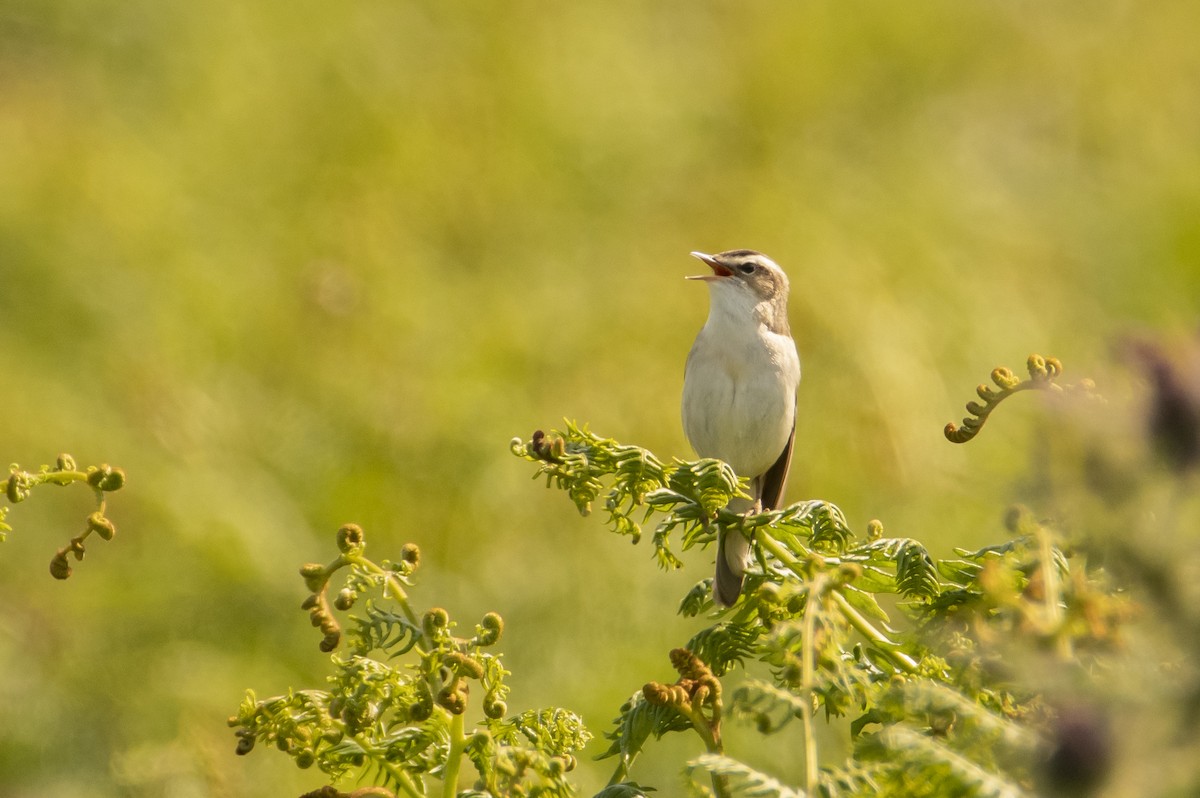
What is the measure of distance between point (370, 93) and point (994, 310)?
16.1 ft

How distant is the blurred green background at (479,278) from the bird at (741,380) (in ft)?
2.68

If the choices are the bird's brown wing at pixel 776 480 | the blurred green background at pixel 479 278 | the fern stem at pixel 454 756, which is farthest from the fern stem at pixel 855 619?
the bird's brown wing at pixel 776 480

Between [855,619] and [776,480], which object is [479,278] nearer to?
[776,480]

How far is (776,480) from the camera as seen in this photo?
19.5 feet

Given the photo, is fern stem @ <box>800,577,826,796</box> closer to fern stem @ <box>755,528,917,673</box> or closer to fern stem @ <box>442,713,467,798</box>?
fern stem @ <box>755,528,917,673</box>

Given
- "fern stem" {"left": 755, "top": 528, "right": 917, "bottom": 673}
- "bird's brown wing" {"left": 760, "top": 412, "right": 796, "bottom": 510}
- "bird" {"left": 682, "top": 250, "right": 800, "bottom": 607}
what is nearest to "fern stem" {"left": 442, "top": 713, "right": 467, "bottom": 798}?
"fern stem" {"left": 755, "top": 528, "right": 917, "bottom": 673}

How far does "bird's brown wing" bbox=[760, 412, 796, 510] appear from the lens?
584 centimetres

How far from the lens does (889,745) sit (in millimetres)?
1430

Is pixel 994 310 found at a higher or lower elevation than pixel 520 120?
lower

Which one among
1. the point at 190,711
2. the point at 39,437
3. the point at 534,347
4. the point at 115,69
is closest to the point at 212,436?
the point at 39,437

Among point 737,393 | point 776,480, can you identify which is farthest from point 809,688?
point 776,480

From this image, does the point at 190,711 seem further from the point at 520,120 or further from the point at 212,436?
the point at 520,120

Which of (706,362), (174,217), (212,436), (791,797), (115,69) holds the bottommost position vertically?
(791,797)

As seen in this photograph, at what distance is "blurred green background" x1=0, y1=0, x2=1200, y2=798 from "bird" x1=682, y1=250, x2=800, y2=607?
816mm
